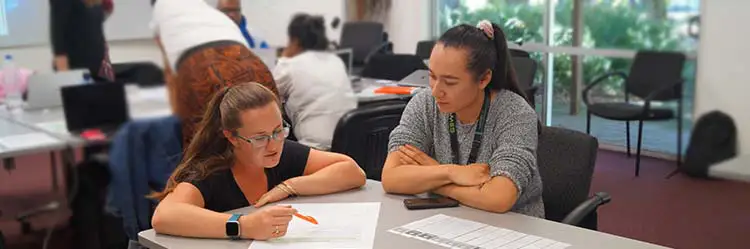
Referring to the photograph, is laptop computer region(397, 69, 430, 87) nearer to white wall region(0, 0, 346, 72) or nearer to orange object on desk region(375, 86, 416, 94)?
orange object on desk region(375, 86, 416, 94)

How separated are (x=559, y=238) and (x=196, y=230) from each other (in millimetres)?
710

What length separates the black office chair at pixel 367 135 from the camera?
2.39 meters

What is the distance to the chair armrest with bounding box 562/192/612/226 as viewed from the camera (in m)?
1.70

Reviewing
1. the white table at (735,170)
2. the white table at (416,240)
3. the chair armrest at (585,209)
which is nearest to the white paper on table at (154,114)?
the white table at (416,240)

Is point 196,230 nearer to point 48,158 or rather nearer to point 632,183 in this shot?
point 48,158

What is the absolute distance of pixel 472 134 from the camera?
177 cm

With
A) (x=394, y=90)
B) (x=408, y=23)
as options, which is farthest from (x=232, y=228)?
(x=408, y=23)

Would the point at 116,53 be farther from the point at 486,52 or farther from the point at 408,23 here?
the point at 408,23

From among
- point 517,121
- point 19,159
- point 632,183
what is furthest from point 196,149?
point 632,183

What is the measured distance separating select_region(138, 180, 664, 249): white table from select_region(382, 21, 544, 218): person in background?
40 millimetres

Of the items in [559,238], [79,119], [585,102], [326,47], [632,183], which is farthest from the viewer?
[585,102]

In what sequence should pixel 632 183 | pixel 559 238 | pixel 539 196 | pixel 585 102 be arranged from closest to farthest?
pixel 559 238, pixel 539 196, pixel 632 183, pixel 585 102

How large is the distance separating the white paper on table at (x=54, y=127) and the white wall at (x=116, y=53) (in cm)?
24

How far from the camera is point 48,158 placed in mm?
2629
